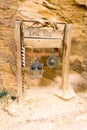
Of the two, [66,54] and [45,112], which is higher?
[66,54]

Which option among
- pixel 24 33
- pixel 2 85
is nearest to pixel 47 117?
pixel 2 85

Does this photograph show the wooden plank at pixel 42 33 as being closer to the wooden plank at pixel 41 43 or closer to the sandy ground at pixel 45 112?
the wooden plank at pixel 41 43

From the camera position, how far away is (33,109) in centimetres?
390

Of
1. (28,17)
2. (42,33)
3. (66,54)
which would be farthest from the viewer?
(28,17)

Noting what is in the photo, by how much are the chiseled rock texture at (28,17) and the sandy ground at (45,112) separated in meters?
0.53

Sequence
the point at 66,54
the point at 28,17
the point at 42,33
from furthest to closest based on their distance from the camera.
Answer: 1. the point at 28,17
2. the point at 66,54
3. the point at 42,33

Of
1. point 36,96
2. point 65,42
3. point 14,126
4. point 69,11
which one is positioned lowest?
point 14,126

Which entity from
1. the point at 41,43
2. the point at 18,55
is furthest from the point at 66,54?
the point at 18,55

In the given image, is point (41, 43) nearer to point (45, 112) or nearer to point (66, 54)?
point (66, 54)

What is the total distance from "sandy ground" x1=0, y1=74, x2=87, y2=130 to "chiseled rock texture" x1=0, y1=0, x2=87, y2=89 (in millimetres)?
526

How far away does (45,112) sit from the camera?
386 cm

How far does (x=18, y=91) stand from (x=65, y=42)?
1116 mm

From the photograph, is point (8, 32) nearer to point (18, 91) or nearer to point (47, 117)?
point (18, 91)

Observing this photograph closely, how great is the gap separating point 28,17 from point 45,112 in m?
1.60
